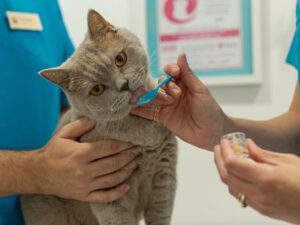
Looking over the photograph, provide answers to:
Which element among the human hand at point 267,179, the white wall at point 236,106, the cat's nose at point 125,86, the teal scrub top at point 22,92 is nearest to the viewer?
the human hand at point 267,179

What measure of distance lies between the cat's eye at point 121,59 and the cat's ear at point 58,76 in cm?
13

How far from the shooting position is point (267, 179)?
64 cm

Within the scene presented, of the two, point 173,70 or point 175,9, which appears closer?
point 173,70

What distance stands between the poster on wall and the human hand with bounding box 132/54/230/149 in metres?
0.66

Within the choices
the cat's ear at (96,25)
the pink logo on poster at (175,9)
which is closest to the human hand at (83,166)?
the cat's ear at (96,25)

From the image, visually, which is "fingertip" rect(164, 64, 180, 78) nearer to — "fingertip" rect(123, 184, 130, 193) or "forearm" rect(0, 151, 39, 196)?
"fingertip" rect(123, 184, 130, 193)

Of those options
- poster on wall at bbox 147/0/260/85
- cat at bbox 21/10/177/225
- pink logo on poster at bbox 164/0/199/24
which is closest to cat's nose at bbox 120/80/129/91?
cat at bbox 21/10/177/225

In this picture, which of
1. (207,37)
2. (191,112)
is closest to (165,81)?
(191,112)

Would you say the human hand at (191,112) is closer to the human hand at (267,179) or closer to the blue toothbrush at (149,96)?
the blue toothbrush at (149,96)

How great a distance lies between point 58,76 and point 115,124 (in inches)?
7.5

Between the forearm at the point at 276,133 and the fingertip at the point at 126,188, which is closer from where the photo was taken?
the fingertip at the point at 126,188

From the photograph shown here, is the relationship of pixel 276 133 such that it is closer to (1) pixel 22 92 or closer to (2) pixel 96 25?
(2) pixel 96 25

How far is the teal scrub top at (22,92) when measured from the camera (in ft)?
3.61

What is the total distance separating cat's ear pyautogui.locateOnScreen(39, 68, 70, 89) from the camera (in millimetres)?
920
